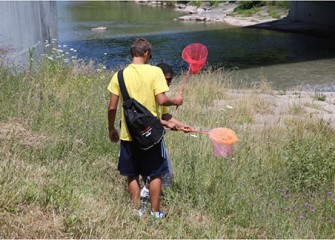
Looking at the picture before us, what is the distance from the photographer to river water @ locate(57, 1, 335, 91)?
1714 centimetres

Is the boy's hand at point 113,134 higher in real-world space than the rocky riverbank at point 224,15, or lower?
higher

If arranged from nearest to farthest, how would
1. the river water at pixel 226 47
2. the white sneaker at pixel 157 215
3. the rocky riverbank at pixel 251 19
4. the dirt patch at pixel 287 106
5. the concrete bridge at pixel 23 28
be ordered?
1. the white sneaker at pixel 157 215
2. the dirt patch at pixel 287 106
3. the concrete bridge at pixel 23 28
4. the river water at pixel 226 47
5. the rocky riverbank at pixel 251 19

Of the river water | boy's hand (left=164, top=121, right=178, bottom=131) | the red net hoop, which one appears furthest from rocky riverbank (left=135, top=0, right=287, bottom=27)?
boy's hand (left=164, top=121, right=178, bottom=131)

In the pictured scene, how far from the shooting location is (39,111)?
18.7 feet

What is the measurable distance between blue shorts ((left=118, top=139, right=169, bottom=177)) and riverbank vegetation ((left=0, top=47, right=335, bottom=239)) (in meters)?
0.30

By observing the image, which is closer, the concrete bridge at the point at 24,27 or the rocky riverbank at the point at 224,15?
the concrete bridge at the point at 24,27

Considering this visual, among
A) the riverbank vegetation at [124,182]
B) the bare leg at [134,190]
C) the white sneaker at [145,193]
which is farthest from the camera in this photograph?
the white sneaker at [145,193]

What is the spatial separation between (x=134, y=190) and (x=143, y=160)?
11.6 inches

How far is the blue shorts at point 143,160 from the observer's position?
3.69 meters

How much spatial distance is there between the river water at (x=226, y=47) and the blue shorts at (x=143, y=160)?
10873 mm

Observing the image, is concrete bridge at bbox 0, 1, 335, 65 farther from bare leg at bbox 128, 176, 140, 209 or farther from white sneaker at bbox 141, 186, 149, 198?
bare leg at bbox 128, 176, 140, 209

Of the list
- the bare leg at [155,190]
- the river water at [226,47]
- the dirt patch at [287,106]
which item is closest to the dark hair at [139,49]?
the bare leg at [155,190]

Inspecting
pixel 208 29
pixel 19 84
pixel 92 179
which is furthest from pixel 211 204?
pixel 208 29

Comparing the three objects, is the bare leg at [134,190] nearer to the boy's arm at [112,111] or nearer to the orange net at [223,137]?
the boy's arm at [112,111]
